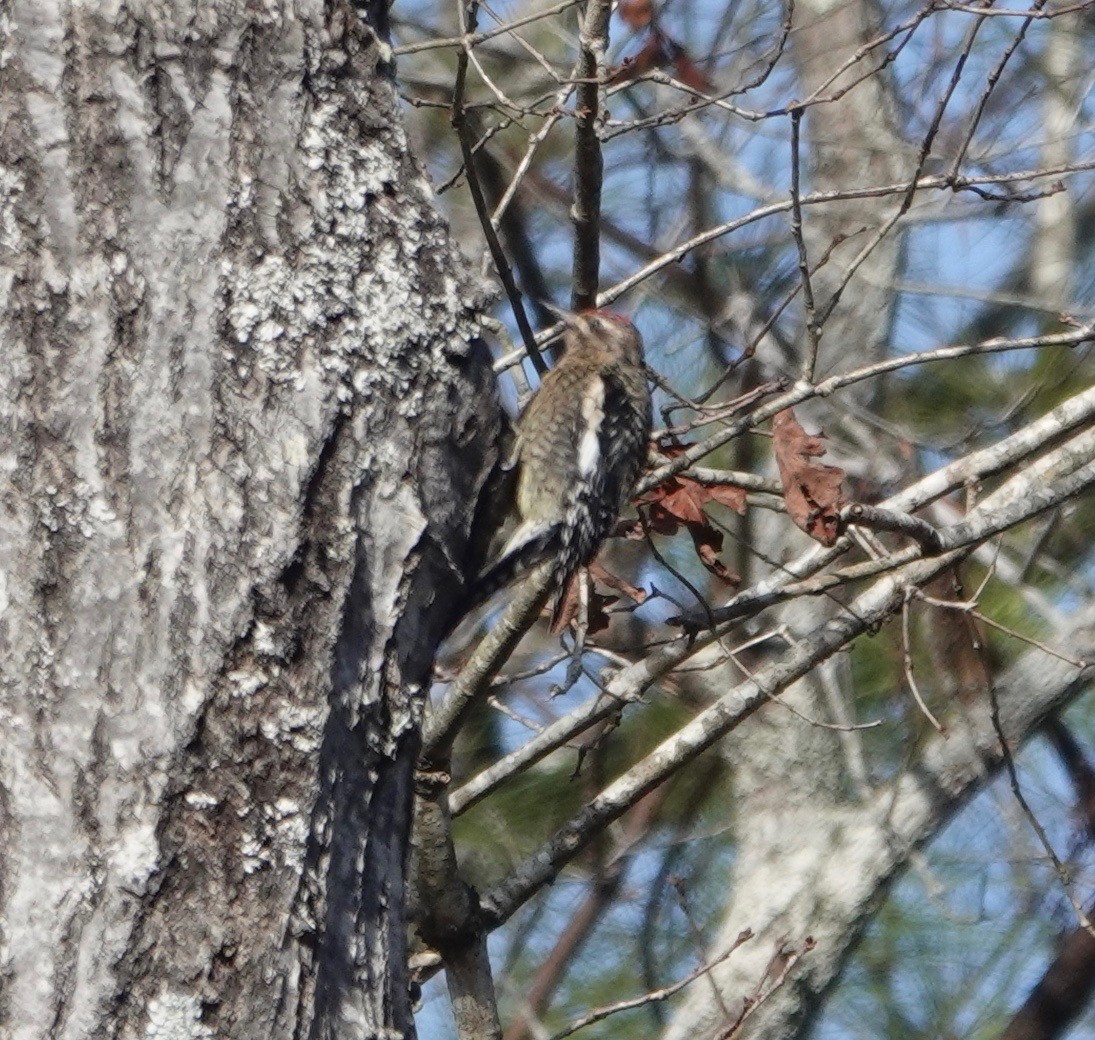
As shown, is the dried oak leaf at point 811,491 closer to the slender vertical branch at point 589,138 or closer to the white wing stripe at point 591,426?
the slender vertical branch at point 589,138

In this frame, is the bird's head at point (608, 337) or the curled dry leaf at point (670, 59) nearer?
the bird's head at point (608, 337)

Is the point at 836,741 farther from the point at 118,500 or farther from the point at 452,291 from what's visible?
the point at 118,500

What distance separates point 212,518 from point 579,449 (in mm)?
2123

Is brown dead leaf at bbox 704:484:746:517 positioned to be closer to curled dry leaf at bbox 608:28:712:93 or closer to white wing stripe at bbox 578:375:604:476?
white wing stripe at bbox 578:375:604:476

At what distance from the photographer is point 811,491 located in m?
3.23

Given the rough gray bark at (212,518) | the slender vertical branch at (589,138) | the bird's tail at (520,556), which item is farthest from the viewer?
the bird's tail at (520,556)

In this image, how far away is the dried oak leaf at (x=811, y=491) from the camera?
3.21 m

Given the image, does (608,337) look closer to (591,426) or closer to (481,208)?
(591,426)

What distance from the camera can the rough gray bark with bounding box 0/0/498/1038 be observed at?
2059 mm

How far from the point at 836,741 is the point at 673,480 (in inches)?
86.5

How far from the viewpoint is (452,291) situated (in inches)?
103

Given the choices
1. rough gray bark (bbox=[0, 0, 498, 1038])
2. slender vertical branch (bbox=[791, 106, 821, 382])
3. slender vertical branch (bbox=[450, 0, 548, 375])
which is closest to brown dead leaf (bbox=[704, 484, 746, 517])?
slender vertical branch (bbox=[791, 106, 821, 382])

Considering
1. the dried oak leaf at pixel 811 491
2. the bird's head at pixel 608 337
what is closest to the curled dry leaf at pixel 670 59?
the bird's head at pixel 608 337

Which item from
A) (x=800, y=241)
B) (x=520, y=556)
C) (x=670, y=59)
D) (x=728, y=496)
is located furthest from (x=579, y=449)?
(x=670, y=59)
